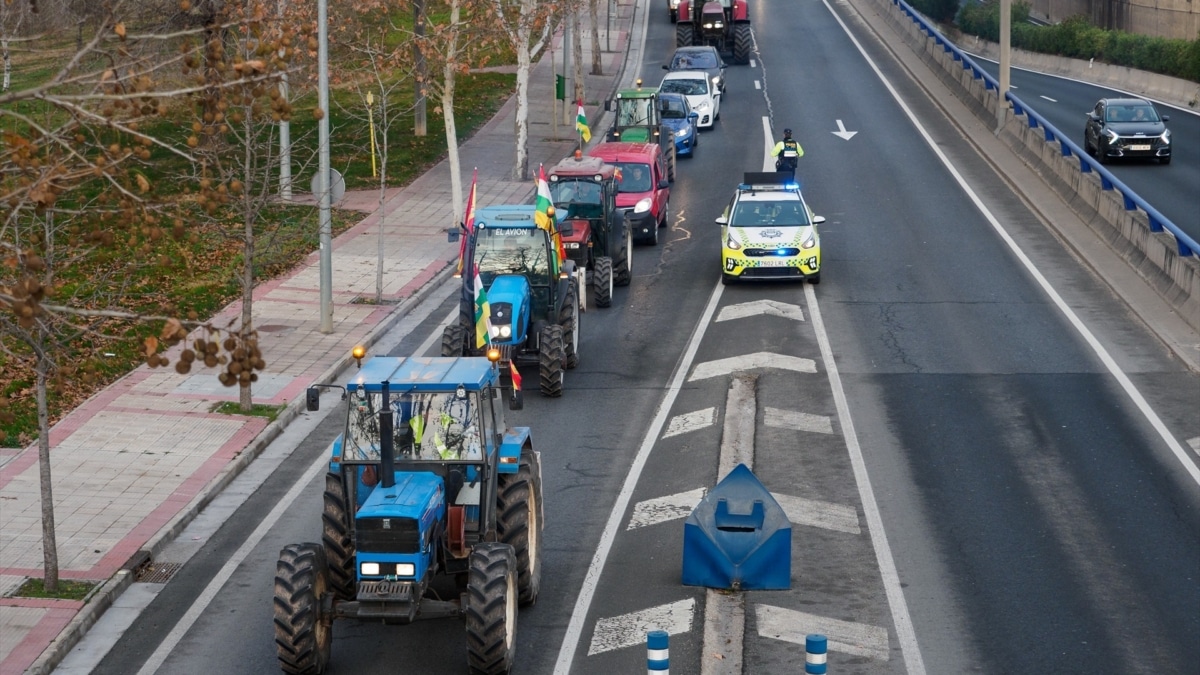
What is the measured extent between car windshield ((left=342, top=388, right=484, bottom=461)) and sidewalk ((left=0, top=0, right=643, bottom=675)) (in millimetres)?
3424

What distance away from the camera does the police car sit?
91.4ft

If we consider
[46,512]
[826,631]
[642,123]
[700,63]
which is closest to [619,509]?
[826,631]

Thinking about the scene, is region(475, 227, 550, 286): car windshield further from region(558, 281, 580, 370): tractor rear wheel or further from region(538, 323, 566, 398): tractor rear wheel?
region(538, 323, 566, 398): tractor rear wheel

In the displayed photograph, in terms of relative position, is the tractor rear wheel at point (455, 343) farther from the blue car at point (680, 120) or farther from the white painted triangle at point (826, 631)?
the blue car at point (680, 120)

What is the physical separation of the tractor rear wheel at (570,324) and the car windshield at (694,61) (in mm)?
28821

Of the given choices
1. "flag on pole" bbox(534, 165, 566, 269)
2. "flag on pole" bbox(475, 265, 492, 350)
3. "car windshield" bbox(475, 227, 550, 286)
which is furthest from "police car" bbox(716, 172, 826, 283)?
"flag on pole" bbox(475, 265, 492, 350)

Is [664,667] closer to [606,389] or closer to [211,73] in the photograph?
[211,73]

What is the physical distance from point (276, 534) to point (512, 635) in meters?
4.72

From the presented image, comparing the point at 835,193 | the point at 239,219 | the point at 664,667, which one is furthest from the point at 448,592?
the point at 835,193

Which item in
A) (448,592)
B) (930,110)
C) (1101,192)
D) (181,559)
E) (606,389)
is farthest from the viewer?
(930,110)

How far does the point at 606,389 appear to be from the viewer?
22125mm

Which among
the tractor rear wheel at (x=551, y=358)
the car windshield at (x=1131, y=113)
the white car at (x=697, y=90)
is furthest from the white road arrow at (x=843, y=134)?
the tractor rear wheel at (x=551, y=358)

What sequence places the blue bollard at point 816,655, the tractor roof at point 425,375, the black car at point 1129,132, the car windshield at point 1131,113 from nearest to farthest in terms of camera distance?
1. the blue bollard at point 816,655
2. the tractor roof at point 425,375
3. the black car at point 1129,132
4. the car windshield at point 1131,113

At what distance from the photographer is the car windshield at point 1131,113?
4175 cm
